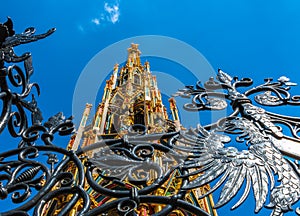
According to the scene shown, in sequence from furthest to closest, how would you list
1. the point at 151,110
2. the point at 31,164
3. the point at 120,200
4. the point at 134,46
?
the point at 134,46, the point at 151,110, the point at 31,164, the point at 120,200

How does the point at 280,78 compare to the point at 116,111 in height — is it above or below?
below

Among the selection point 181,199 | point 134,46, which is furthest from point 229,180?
point 134,46

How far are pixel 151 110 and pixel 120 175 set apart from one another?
13035 millimetres

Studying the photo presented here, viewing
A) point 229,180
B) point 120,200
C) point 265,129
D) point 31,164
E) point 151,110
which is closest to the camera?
point 120,200

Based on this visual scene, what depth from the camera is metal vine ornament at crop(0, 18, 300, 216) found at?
77.2 inches

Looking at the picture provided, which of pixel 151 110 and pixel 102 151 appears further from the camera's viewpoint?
pixel 151 110

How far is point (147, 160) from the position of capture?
224 cm

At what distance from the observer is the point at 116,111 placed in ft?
52.8

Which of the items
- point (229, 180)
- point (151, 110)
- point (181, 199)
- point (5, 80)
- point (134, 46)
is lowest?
point (181, 199)

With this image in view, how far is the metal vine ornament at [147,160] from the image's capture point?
1960 millimetres

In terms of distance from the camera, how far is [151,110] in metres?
15.2

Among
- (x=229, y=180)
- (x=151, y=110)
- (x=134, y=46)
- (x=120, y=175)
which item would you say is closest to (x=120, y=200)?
(x=120, y=175)

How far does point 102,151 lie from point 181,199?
2.50 feet

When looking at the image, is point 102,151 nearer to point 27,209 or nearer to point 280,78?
point 27,209
